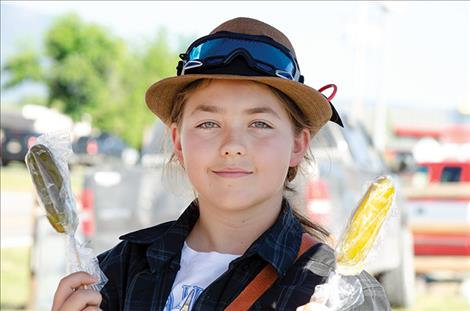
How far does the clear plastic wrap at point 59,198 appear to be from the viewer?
2.20 meters

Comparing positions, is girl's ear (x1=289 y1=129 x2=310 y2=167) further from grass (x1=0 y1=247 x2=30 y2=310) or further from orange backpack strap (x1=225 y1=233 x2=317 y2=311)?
grass (x1=0 y1=247 x2=30 y2=310)

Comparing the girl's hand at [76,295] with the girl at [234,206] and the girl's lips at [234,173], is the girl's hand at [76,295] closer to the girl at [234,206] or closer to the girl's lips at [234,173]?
the girl at [234,206]

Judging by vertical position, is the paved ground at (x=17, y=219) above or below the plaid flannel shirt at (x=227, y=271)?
below

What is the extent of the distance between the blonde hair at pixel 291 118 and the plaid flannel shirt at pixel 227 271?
0.48ft

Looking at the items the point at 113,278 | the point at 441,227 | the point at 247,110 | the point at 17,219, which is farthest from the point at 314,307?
the point at 17,219

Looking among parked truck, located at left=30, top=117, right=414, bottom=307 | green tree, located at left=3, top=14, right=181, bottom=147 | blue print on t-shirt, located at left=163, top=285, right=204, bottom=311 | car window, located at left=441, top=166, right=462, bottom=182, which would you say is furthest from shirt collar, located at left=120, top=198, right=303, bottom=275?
green tree, located at left=3, top=14, right=181, bottom=147

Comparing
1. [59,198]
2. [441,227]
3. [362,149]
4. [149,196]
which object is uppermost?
[59,198]

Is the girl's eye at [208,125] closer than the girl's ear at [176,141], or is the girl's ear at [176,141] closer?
the girl's eye at [208,125]

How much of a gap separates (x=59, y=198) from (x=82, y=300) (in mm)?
280

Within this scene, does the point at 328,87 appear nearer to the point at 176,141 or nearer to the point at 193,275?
the point at 176,141

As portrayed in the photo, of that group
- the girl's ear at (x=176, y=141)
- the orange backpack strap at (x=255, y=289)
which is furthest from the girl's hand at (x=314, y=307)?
the girl's ear at (x=176, y=141)

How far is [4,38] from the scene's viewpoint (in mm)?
5246

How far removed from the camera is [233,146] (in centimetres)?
214

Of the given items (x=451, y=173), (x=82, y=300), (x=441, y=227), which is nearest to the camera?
(x=82, y=300)
